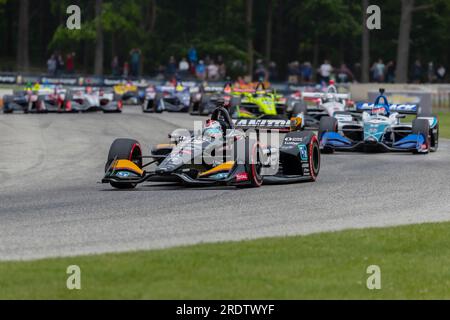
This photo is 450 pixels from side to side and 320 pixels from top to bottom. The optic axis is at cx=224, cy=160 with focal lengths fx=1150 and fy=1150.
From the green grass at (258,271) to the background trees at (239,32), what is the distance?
159 feet

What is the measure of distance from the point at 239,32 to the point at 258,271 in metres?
56.9

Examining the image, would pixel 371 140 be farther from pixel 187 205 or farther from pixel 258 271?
pixel 258 271

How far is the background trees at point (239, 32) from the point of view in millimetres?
62250

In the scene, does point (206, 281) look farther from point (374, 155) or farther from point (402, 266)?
point (374, 155)

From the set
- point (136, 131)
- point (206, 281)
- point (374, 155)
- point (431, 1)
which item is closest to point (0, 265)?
point (206, 281)

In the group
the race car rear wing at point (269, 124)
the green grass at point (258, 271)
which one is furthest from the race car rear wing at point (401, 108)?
the green grass at point (258, 271)

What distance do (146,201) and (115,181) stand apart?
→ 58.6 inches

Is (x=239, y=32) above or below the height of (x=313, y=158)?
above

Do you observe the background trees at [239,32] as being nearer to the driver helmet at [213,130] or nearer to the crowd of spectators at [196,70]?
the crowd of spectators at [196,70]

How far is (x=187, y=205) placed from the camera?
14.7 meters

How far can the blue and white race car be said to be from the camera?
2348 cm

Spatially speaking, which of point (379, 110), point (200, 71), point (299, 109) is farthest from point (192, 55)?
point (379, 110)

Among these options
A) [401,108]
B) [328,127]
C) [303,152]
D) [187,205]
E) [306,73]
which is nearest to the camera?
[187,205]

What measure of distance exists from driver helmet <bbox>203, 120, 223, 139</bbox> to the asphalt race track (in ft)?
3.18
